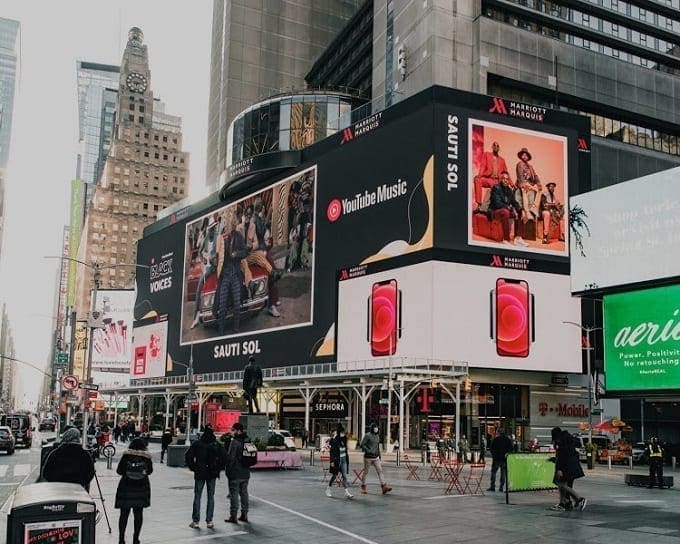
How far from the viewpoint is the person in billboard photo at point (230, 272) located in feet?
261

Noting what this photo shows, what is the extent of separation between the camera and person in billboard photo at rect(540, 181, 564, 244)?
59.4 meters

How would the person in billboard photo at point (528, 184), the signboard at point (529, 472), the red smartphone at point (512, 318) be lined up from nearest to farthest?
the signboard at point (529, 472) → the red smartphone at point (512, 318) → the person in billboard photo at point (528, 184)

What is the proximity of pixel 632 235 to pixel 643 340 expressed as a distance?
26.5ft

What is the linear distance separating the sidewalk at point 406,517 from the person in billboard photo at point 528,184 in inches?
1381

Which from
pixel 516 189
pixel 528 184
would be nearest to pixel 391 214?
pixel 516 189

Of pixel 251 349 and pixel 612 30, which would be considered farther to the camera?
pixel 612 30

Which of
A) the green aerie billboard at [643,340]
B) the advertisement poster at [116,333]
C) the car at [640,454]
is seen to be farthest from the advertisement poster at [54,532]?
the advertisement poster at [116,333]

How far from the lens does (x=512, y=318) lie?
187 feet

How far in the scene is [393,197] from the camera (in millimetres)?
59500

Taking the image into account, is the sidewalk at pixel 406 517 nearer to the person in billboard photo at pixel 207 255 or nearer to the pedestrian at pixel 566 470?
the pedestrian at pixel 566 470

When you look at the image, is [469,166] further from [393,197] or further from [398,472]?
[398,472]

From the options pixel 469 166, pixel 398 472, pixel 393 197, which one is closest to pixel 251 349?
pixel 393 197

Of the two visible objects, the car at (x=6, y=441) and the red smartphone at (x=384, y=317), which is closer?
the car at (x=6, y=441)

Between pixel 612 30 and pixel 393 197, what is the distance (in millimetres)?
40006
